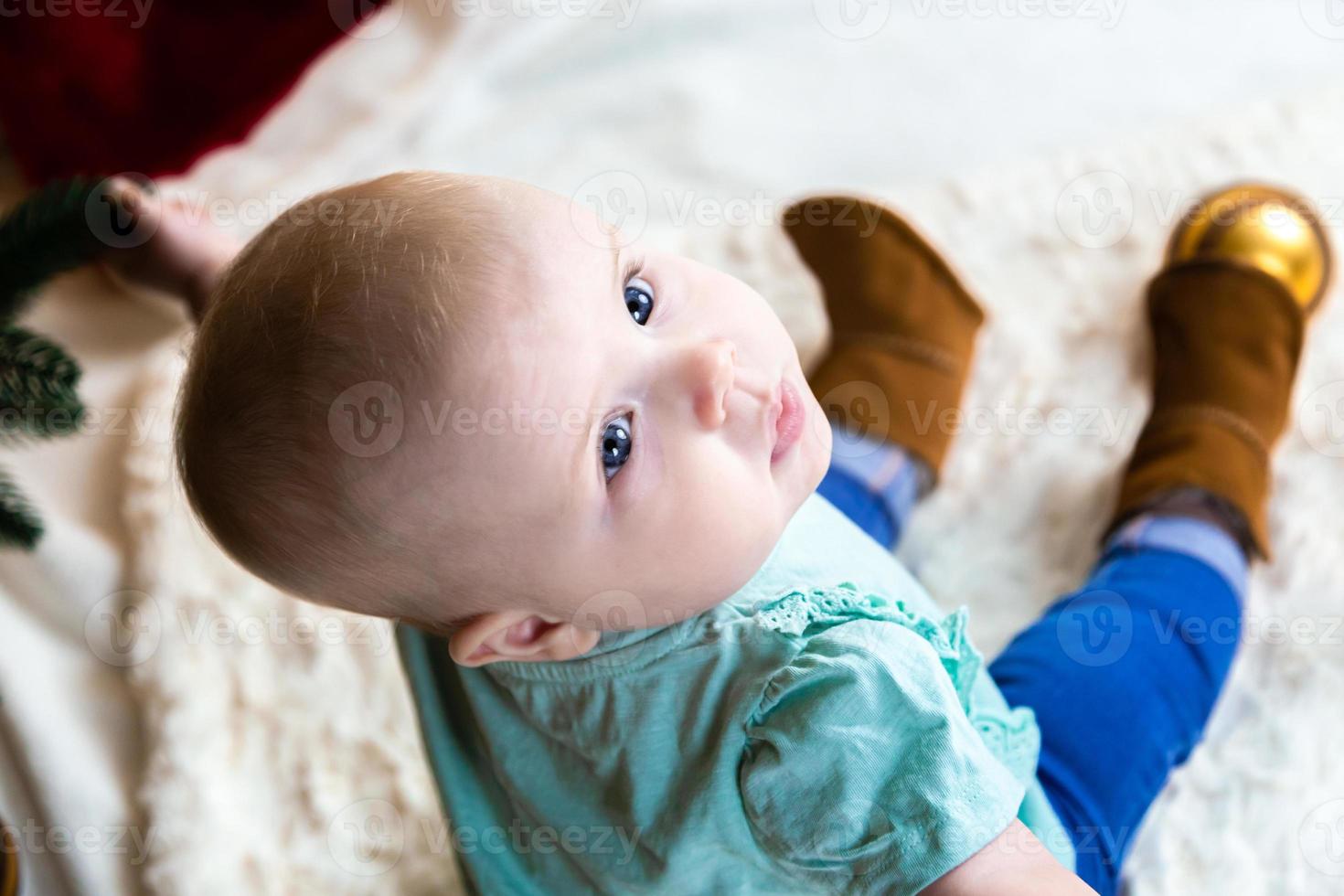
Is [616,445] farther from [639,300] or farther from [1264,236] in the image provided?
[1264,236]

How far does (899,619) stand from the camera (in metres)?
0.72

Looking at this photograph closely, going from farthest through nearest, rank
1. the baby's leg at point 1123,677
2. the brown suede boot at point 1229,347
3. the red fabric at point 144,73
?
the red fabric at point 144,73
the brown suede boot at point 1229,347
the baby's leg at point 1123,677

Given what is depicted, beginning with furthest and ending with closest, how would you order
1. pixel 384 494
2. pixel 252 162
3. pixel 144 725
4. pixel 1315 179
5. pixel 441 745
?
1. pixel 252 162
2. pixel 1315 179
3. pixel 144 725
4. pixel 441 745
5. pixel 384 494

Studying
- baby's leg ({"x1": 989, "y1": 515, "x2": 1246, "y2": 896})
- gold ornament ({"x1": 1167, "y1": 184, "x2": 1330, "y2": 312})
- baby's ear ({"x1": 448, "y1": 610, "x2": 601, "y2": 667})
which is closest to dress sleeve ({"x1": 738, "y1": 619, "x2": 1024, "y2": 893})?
baby's ear ({"x1": 448, "y1": 610, "x2": 601, "y2": 667})

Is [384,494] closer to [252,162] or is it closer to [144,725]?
[144,725]

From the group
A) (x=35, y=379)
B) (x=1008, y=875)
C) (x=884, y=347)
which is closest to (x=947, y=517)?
(x=884, y=347)

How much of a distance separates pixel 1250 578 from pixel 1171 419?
6.0 inches

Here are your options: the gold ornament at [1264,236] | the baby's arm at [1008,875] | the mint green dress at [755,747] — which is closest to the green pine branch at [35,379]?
the mint green dress at [755,747]

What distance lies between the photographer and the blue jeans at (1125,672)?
0.87 metres

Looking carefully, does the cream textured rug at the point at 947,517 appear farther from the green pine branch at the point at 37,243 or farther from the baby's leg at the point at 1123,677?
the green pine branch at the point at 37,243

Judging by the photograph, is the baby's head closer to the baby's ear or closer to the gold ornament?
the baby's ear

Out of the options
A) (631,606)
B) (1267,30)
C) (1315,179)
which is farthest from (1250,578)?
(1267,30)

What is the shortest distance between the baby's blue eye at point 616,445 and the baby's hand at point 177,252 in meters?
0.64

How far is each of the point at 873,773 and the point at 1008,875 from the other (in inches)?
3.5
